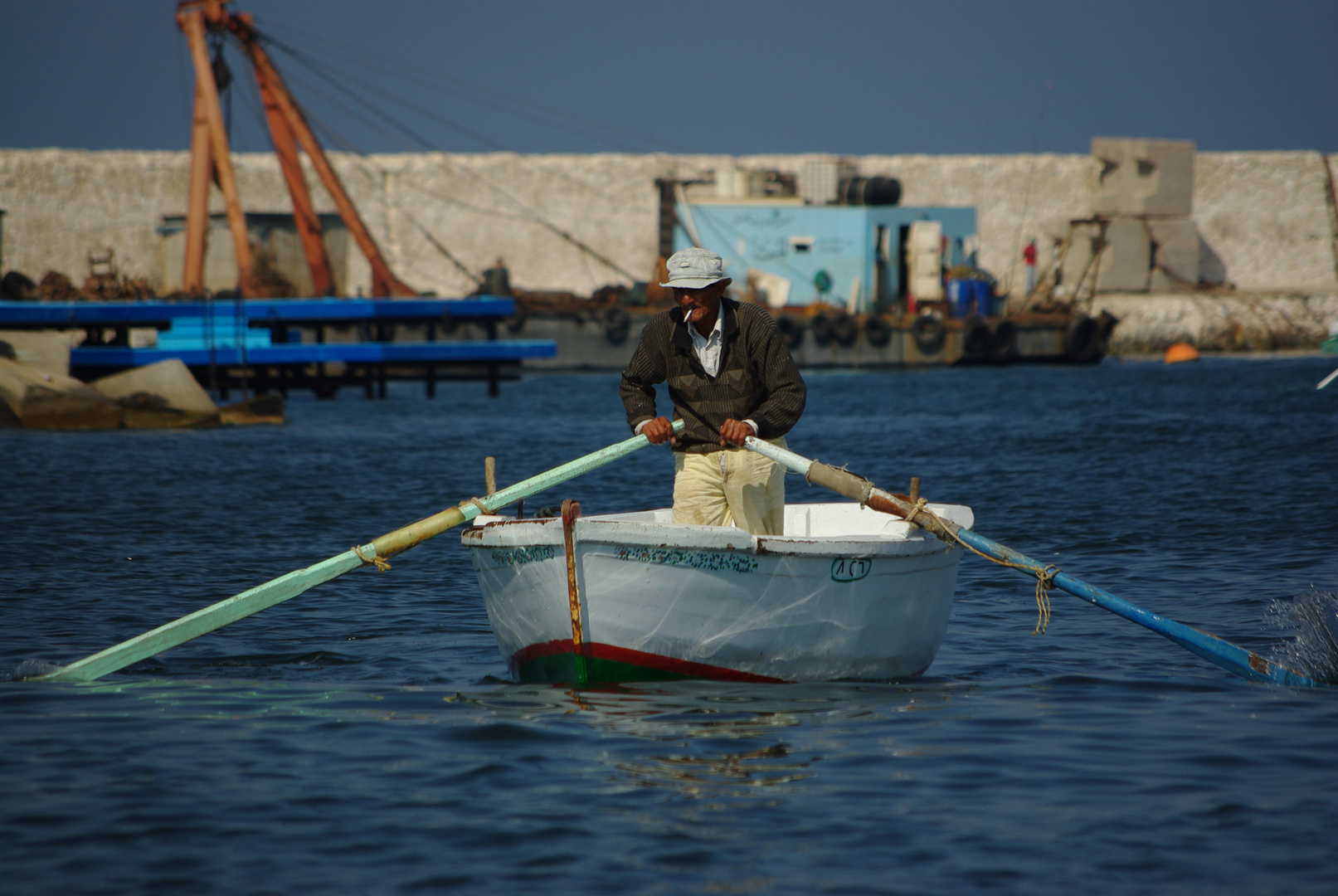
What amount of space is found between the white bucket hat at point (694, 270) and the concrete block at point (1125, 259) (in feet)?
136

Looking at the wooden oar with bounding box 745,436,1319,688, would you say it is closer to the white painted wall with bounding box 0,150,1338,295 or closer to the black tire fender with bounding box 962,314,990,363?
the black tire fender with bounding box 962,314,990,363

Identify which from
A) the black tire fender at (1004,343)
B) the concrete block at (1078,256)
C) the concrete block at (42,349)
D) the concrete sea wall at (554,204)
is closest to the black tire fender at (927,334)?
the black tire fender at (1004,343)

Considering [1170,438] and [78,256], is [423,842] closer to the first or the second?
[1170,438]

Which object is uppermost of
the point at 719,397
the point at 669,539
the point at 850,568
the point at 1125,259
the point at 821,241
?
the point at 1125,259

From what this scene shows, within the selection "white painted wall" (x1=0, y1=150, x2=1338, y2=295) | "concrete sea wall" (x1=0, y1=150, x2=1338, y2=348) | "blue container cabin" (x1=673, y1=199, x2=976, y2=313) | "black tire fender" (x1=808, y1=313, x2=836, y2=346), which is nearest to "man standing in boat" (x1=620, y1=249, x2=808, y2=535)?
"black tire fender" (x1=808, y1=313, x2=836, y2=346)

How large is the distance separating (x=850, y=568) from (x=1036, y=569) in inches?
37.0

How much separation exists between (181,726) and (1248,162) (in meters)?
54.7

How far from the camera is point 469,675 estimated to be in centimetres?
706

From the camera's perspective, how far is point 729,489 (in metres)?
6.56

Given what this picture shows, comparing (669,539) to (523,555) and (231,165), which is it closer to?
(523,555)

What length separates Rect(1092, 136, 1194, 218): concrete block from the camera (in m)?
47.0

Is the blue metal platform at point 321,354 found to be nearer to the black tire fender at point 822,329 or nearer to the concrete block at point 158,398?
the concrete block at point 158,398

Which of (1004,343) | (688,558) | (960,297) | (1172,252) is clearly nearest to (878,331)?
(960,297)

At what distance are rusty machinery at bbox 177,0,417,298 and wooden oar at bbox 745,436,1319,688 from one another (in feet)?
71.7
